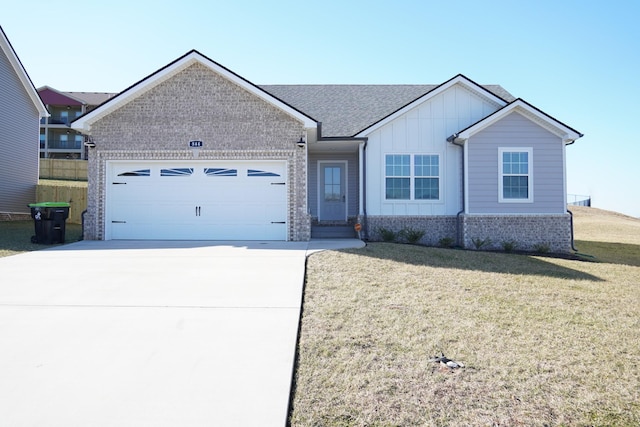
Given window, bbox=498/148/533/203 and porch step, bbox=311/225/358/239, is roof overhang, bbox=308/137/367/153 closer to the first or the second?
porch step, bbox=311/225/358/239

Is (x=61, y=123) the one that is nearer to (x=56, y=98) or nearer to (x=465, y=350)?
(x=56, y=98)

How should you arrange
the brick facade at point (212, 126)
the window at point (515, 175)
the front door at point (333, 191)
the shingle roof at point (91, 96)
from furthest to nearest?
1. the shingle roof at point (91, 96)
2. the front door at point (333, 191)
3. the window at point (515, 175)
4. the brick facade at point (212, 126)

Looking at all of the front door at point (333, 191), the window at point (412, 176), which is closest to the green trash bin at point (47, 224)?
the front door at point (333, 191)

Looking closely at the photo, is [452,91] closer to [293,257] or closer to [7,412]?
[293,257]

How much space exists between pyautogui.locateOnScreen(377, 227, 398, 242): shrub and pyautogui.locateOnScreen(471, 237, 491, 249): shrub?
2479mm

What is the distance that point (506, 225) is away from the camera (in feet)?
42.5

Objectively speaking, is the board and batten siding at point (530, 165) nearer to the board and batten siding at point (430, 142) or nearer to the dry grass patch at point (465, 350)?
the board and batten siding at point (430, 142)

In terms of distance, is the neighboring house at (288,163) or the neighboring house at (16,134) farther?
the neighboring house at (16,134)

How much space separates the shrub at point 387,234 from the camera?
42.6 feet

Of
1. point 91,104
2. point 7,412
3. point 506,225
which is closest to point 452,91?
point 506,225

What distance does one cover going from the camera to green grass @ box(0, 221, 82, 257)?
33.8 feet

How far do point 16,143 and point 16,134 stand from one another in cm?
44

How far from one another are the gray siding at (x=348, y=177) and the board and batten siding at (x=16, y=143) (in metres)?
14.0

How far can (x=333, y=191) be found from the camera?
1575 cm
